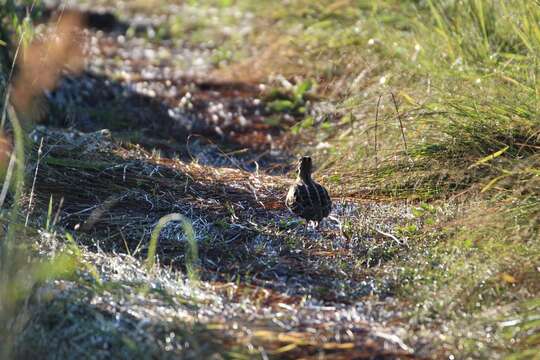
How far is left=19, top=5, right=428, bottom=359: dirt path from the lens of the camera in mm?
3025

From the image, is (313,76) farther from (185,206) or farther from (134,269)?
(134,269)

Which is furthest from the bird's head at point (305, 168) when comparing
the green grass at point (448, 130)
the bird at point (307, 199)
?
the green grass at point (448, 130)

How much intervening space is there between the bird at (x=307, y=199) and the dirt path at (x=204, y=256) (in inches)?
6.0

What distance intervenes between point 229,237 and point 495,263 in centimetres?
119

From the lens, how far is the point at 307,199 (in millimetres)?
3797

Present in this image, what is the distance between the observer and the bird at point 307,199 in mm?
3805

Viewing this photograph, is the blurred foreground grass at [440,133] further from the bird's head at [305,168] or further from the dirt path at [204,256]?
the bird's head at [305,168]

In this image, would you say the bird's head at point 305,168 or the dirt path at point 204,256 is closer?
the dirt path at point 204,256

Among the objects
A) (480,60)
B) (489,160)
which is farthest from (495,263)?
(480,60)

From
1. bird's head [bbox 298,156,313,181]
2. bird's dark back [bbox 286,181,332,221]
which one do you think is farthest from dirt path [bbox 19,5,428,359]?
bird's head [bbox 298,156,313,181]

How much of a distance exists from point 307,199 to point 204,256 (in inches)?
19.4

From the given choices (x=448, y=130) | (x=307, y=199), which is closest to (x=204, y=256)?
(x=307, y=199)

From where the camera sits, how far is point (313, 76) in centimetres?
639

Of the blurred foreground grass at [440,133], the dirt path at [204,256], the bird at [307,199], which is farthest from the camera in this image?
the bird at [307,199]
